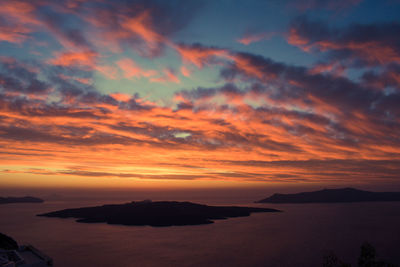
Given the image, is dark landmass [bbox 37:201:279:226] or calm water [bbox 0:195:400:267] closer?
calm water [bbox 0:195:400:267]

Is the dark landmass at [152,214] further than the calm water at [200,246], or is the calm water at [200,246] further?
the dark landmass at [152,214]

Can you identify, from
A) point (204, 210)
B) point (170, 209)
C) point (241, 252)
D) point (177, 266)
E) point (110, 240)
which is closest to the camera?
point (177, 266)

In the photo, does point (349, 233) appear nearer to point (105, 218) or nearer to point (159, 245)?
point (159, 245)

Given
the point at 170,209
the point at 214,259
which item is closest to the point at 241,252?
the point at 214,259

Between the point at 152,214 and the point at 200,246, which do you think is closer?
the point at 200,246

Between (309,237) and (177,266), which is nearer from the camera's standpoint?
(177,266)

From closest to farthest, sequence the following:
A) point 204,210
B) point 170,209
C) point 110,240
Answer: point 110,240 → point 170,209 → point 204,210

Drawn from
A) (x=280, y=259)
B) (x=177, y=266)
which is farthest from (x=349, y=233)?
(x=177, y=266)
